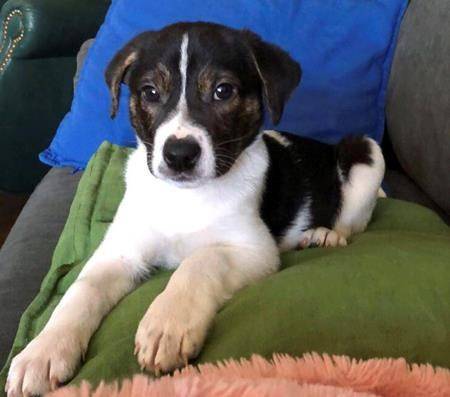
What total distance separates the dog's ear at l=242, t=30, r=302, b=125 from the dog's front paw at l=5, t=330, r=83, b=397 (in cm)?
83

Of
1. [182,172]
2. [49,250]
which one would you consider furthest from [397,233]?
[49,250]

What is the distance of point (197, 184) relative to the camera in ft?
5.03

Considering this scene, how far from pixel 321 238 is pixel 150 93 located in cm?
69

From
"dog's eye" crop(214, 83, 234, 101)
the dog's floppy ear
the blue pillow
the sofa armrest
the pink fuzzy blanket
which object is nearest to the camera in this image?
the pink fuzzy blanket

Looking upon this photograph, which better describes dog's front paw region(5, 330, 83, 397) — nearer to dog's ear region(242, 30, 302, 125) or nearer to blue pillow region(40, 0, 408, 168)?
dog's ear region(242, 30, 302, 125)

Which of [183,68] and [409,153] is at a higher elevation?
[183,68]

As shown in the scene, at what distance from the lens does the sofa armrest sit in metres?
2.92

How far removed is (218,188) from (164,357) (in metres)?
0.76

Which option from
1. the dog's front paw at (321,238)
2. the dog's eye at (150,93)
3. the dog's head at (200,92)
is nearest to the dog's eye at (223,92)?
the dog's head at (200,92)

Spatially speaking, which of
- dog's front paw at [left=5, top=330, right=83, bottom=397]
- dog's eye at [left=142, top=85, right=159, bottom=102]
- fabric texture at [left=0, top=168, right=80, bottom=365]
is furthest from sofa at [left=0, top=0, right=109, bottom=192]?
dog's front paw at [left=5, top=330, right=83, bottom=397]

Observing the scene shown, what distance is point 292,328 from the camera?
1.05 m

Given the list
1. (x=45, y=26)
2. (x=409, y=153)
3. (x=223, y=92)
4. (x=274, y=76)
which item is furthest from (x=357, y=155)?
(x=45, y=26)

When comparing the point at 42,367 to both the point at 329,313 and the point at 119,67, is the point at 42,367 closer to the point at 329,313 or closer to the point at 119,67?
the point at 329,313

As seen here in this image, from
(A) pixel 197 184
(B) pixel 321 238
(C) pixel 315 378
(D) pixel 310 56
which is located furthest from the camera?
(D) pixel 310 56
